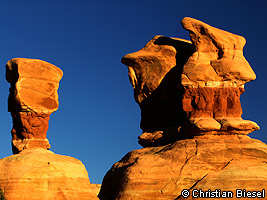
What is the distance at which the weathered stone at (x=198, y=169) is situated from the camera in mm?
26547

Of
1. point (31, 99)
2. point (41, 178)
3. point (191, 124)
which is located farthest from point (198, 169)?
point (31, 99)

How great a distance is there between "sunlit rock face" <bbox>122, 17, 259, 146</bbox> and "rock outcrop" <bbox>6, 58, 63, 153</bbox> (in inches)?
210

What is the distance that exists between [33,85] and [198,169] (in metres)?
11.3

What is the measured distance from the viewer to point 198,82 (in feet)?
98.9

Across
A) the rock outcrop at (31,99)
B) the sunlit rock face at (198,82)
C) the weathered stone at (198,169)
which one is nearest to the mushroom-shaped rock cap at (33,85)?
the rock outcrop at (31,99)

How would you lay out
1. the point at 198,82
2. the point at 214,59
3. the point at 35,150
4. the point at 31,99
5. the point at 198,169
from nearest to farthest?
the point at 198,169
the point at 198,82
the point at 214,59
the point at 35,150
the point at 31,99

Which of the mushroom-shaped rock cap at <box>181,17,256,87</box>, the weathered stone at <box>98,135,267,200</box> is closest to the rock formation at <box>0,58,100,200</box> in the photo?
the weathered stone at <box>98,135,267,200</box>

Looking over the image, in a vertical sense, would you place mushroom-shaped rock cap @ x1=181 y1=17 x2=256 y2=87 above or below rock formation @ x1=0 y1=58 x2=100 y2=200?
above

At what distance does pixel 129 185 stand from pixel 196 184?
2.96 metres

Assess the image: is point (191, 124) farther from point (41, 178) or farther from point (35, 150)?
point (35, 150)

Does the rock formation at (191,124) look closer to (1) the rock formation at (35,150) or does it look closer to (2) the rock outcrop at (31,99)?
(1) the rock formation at (35,150)

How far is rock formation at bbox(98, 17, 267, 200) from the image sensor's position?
89.4ft

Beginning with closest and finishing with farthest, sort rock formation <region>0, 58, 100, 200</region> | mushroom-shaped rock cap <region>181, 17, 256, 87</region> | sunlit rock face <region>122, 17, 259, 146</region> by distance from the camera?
rock formation <region>0, 58, 100, 200</region>, sunlit rock face <region>122, 17, 259, 146</region>, mushroom-shaped rock cap <region>181, 17, 256, 87</region>

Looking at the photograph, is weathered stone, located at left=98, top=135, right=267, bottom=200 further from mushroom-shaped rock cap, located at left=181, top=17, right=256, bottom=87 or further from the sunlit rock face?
mushroom-shaped rock cap, located at left=181, top=17, right=256, bottom=87
